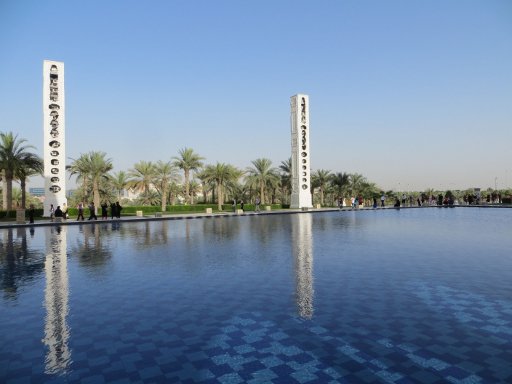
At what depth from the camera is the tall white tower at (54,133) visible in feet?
111

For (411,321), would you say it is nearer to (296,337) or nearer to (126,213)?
(296,337)

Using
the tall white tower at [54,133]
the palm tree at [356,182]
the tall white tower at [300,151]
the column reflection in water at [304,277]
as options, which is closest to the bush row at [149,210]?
the tall white tower at [54,133]

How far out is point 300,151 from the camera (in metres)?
47.1

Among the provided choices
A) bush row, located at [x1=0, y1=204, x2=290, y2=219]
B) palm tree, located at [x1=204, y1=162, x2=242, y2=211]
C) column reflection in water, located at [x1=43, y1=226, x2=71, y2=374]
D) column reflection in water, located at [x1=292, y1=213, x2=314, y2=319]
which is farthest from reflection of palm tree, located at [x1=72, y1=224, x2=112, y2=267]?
palm tree, located at [x1=204, y1=162, x2=242, y2=211]

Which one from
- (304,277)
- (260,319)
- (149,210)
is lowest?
(260,319)

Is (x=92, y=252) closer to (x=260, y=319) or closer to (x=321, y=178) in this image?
(x=260, y=319)

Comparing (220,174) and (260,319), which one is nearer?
(260,319)

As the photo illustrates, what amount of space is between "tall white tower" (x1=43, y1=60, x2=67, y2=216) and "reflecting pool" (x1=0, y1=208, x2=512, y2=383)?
85.0 feet

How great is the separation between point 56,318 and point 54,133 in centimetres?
3323

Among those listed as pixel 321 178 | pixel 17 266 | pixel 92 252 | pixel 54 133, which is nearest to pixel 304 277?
pixel 17 266

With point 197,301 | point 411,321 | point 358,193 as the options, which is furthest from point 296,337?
point 358,193

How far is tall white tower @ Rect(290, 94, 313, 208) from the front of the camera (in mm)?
46906

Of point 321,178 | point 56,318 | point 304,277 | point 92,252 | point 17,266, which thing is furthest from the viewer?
point 321,178

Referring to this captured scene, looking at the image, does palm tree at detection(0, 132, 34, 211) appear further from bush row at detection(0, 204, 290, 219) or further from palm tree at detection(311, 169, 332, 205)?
palm tree at detection(311, 169, 332, 205)
